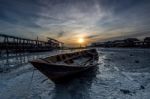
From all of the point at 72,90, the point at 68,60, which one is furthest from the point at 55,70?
the point at 68,60

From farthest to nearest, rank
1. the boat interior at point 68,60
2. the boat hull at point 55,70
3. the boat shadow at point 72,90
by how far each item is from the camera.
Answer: the boat interior at point 68,60 < the boat hull at point 55,70 < the boat shadow at point 72,90


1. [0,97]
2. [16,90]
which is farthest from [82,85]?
[0,97]

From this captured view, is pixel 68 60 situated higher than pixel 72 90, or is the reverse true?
pixel 68 60

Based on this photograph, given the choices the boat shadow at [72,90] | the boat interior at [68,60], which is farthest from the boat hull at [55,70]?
the boat interior at [68,60]

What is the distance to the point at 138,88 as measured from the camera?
5.38 meters

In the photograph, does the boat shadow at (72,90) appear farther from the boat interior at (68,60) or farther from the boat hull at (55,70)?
the boat interior at (68,60)

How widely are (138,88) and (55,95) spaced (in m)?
3.91

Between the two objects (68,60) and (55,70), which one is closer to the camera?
(55,70)

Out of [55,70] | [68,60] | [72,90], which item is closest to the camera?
[55,70]

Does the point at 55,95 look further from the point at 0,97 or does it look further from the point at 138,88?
the point at 138,88

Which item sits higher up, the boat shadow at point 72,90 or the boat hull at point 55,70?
the boat hull at point 55,70

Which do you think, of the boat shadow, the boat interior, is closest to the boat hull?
the boat shadow

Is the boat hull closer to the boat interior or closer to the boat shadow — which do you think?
the boat shadow

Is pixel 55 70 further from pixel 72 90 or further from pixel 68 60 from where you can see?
pixel 68 60
